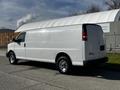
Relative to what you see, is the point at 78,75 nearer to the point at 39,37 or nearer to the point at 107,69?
the point at 107,69

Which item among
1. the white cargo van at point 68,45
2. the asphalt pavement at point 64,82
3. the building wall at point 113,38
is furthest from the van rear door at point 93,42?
the building wall at point 113,38

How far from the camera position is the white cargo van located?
392 inches

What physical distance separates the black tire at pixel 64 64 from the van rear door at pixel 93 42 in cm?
98

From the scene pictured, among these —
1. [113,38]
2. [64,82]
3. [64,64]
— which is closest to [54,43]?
[64,64]

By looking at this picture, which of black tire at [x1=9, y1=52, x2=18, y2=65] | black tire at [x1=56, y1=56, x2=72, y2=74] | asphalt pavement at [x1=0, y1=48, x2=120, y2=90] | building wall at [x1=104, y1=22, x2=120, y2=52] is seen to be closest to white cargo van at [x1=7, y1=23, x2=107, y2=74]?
black tire at [x1=56, y1=56, x2=72, y2=74]

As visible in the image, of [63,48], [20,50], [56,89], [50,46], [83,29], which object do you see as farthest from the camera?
[20,50]

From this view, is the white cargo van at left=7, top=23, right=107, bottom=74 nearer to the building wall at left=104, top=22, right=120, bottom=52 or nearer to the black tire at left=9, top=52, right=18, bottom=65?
the black tire at left=9, top=52, right=18, bottom=65

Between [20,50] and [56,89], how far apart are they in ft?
21.3

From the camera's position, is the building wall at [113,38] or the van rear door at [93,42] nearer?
the van rear door at [93,42]

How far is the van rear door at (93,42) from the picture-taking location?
32.7 feet

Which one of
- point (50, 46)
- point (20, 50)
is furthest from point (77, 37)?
point (20, 50)

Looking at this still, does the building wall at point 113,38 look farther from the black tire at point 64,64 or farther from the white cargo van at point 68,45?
the black tire at point 64,64

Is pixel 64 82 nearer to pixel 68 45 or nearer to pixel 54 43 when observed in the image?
pixel 68 45

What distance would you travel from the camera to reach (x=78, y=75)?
10289mm
